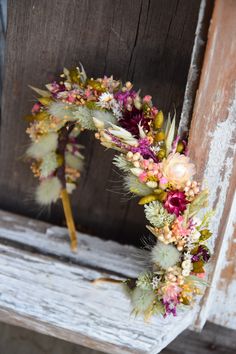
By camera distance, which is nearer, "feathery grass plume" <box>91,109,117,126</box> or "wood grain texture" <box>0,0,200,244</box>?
"feathery grass plume" <box>91,109,117,126</box>

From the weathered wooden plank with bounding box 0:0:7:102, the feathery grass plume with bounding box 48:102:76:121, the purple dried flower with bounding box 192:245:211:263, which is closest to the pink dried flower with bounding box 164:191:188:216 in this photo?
the purple dried flower with bounding box 192:245:211:263

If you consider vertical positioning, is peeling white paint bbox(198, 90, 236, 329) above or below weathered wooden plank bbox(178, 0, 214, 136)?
below

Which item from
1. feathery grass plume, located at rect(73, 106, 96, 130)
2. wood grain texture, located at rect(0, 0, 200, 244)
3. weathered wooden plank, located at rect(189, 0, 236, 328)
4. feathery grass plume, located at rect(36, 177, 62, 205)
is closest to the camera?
weathered wooden plank, located at rect(189, 0, 236, 328)

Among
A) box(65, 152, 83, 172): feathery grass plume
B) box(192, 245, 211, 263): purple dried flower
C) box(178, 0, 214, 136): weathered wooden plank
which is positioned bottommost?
box(192, 245, 211, 263): purple dried flower

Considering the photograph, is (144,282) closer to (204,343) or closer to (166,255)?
(166,255)

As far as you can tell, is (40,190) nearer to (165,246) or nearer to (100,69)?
(100,69)

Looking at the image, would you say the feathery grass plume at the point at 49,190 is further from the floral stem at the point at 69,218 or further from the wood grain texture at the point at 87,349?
the wood grain texture at the point at 87,349

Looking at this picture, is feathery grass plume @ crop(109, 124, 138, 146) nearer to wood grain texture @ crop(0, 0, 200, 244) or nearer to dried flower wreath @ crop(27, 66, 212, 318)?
dried flower wreath @ crop(27, 66, 212, 318)
